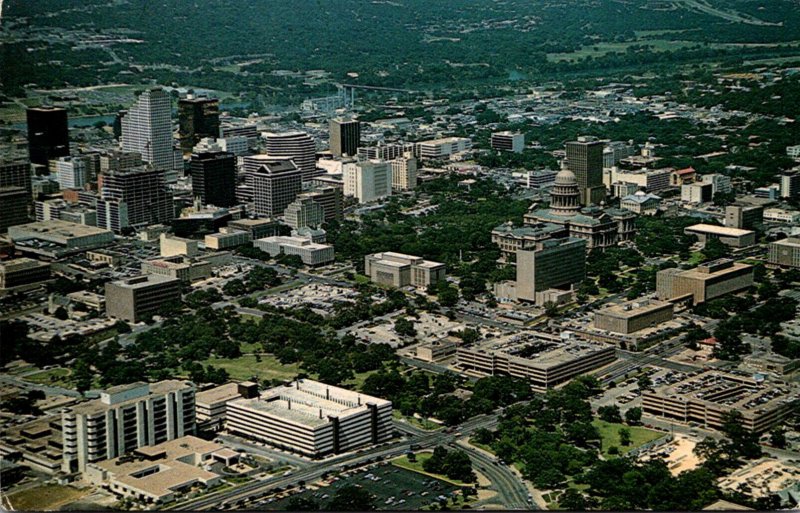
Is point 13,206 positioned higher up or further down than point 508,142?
higher up

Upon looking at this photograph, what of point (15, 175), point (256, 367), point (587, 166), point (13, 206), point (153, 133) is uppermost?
point (153, 133)

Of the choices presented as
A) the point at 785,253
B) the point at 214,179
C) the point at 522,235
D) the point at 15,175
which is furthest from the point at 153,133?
the point at 785,253

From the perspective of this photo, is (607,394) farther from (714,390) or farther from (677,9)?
→ (677,9)

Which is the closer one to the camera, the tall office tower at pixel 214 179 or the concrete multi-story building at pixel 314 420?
the concrete multi-story building at pixel 314 420

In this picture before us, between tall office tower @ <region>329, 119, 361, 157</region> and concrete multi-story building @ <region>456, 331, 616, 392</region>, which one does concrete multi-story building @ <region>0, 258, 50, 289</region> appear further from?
tall office tower @ <region>329, 119, 361, 157</region>

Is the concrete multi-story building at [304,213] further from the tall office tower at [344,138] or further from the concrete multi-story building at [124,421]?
the concrete multi-story building at [124,421]

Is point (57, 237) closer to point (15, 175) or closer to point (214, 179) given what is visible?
point (15, 175)

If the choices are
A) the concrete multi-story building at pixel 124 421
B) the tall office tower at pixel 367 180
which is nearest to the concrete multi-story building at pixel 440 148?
the tall office tower at pixel 367 180

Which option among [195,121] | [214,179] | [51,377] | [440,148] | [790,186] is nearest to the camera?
[51,377]
